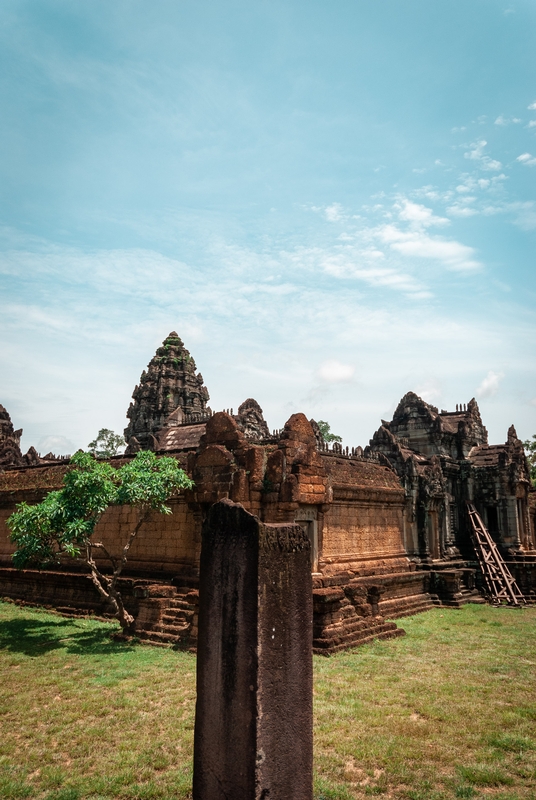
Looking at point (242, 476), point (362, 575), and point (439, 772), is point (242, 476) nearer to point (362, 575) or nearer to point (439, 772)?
point (362, 575)

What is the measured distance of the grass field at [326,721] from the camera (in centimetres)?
585

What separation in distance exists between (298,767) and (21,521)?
387 inches

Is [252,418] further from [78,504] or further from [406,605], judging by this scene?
[78,504]

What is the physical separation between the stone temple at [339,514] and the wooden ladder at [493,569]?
51 centimetres

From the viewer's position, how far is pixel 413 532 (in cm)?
2216

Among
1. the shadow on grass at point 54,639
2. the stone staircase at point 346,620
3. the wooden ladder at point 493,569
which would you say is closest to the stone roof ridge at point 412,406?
the wooden ladder at point 493,569

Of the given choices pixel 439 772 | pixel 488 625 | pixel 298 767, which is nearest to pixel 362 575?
pixel 488 625

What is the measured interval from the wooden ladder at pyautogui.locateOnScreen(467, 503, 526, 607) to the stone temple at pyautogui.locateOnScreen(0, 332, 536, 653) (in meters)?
0.51

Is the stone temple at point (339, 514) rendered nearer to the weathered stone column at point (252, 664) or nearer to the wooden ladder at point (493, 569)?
the wooden ladder at point (493, 569)

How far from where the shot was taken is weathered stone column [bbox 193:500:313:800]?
4.00 metres

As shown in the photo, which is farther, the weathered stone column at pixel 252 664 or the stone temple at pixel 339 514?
the stone temple at pixel 339 514

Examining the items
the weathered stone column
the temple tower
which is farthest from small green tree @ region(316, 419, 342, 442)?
the weathered stone column

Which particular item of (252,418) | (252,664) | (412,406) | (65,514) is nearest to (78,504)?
(65,514)

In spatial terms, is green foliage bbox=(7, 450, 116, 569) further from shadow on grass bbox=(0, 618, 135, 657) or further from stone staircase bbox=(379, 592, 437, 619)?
stone staircase bbox=(379, 592, 437, 619)
